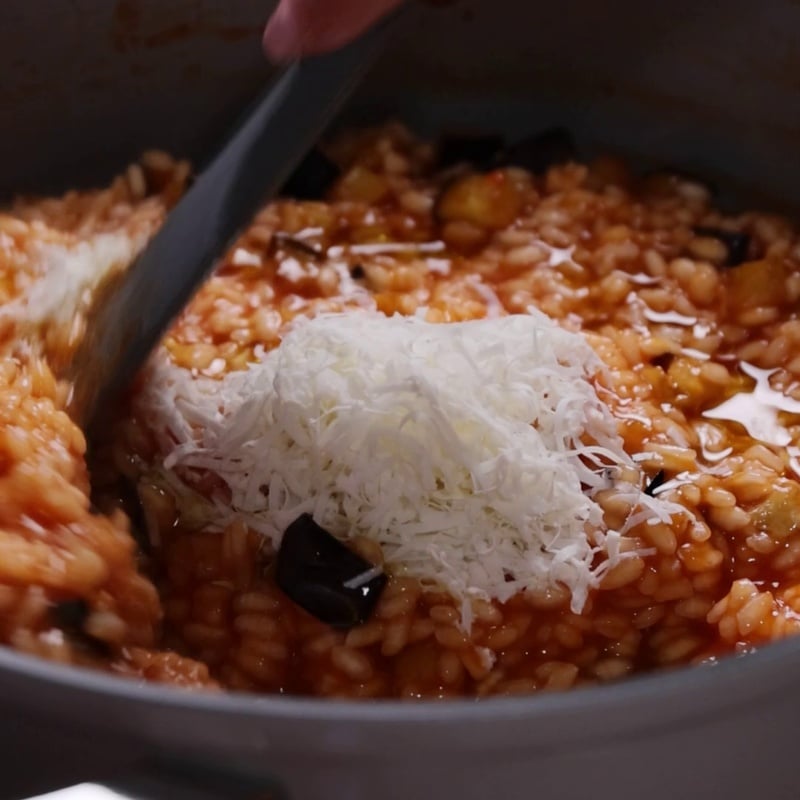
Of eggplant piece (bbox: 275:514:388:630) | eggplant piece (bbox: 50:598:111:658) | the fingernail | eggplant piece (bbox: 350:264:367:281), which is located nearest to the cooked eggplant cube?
eggplant piece (bbox: 50:598:111:658)

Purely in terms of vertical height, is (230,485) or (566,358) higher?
(566,358)

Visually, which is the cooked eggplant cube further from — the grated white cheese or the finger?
the finger

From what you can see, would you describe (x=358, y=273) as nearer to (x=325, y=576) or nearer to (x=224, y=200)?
(x=224, y=200)

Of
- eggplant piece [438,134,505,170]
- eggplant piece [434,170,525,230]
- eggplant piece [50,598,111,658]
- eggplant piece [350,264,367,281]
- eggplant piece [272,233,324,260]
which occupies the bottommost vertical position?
eggplant piece [50,598,111,658]

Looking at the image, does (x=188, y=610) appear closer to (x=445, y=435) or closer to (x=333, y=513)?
(x=333, y=513)

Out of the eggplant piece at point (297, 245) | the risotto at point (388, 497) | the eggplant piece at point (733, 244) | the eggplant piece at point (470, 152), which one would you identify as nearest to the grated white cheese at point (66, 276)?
the risotto at point (388, 497)

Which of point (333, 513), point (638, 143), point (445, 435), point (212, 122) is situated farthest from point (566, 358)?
point (212, 122)

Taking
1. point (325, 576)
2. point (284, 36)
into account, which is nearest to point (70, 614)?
point (325, 576)
